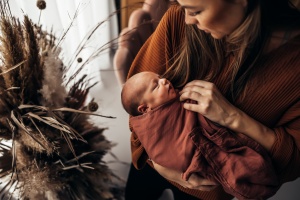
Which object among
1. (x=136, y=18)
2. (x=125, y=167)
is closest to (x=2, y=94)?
(x=136, y=18)

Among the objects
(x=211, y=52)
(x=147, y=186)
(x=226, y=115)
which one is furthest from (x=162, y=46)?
(x=147, y=186)

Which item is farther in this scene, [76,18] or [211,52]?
[76,18]

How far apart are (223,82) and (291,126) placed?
0.70 ft

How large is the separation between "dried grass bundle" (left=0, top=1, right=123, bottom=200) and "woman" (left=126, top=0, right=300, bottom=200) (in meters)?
0.27

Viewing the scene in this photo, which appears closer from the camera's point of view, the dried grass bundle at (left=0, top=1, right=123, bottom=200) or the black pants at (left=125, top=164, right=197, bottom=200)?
the dried grass bundle at (left=0, top=1, right=123, bottom=200)

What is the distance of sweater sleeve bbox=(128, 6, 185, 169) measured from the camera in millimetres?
818

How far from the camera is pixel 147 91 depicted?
785mm

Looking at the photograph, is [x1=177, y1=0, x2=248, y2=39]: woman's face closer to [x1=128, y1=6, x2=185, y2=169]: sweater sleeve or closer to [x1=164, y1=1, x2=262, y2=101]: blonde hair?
[x1=164, y1=1, x2=262, y2=101]: blonde hair

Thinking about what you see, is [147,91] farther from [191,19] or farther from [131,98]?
[191,19]

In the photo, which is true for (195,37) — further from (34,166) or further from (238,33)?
(34,166)

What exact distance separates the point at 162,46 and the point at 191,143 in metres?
0.29

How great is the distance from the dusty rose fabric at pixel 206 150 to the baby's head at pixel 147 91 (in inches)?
0.9

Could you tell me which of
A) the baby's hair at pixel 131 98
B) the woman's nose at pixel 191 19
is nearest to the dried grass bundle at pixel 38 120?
the baby's hair at pixel 131 98

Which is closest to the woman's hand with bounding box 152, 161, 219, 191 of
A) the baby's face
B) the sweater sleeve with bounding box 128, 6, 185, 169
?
the sweater sleeve with bounding box 128, 6, 185, 169
